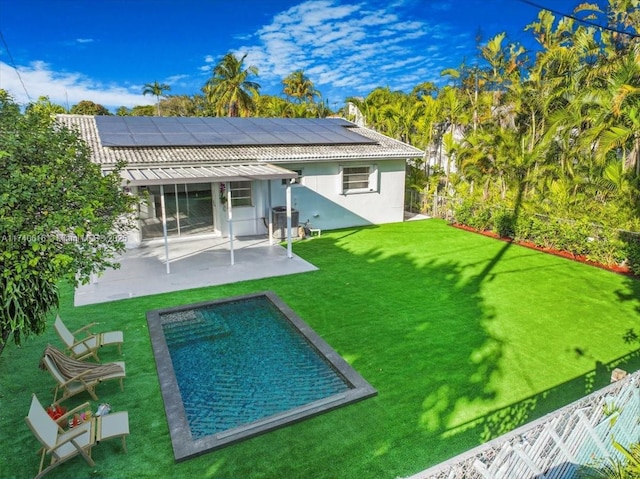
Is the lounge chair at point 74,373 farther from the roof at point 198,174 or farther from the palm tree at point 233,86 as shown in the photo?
the palm tree at point 233,86

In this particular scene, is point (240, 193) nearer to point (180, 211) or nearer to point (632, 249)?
point (180, 211)

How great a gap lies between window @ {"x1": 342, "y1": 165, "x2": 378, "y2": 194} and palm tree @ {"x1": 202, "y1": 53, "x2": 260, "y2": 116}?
24.3 m

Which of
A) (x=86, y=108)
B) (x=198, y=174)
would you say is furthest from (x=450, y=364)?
(x=86, y=108)

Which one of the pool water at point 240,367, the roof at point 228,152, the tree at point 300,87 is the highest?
the tree at point 300,87

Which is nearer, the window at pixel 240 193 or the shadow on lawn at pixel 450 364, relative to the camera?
the shadow on lawn at pixel 450 364

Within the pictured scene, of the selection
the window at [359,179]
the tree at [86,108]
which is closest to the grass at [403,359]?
the window at [359,179]

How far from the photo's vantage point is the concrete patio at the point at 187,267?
38.2 feet

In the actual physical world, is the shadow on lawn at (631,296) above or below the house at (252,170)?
below

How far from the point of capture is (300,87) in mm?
49812

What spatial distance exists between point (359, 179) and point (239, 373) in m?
14.1

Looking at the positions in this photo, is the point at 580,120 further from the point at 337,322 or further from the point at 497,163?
the point at 337,322

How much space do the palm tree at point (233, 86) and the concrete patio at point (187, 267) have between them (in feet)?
88.4

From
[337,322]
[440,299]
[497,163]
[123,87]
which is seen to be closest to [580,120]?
[497,163]

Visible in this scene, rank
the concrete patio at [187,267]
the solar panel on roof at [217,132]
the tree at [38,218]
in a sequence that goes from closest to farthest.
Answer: the tree at [38,218], the concrete patio at [187,267], the solar panel on roof at [217,132]
